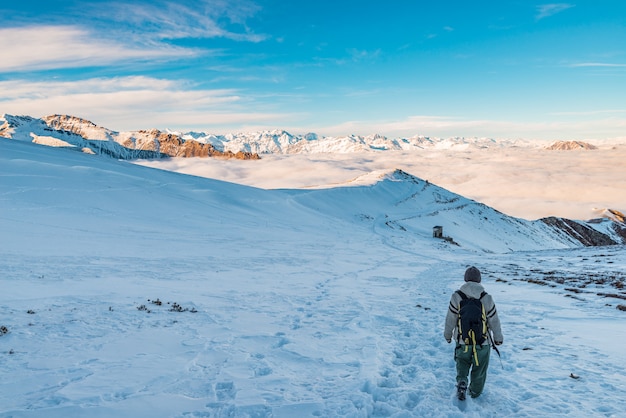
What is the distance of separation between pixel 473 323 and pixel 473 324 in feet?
0.05

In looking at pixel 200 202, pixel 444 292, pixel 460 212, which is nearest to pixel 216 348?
pixel 444 292

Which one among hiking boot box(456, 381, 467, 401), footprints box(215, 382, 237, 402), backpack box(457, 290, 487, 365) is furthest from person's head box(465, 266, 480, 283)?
footprints box(215, 382, 237, 402)

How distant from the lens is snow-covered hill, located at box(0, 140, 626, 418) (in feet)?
21.6

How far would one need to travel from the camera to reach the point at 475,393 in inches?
268

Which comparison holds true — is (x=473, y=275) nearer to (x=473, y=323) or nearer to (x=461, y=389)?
(x=473, y=323)

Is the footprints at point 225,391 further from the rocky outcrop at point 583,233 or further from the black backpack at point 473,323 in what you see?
the rocky outcrop at point 583,233

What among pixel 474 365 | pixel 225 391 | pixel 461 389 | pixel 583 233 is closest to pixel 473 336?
pixel 474 365

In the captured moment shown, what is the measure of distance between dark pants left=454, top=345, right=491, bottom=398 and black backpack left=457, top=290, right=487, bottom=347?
0.48 feet

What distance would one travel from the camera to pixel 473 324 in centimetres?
667

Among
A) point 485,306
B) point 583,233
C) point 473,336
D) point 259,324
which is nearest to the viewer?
point 473,336

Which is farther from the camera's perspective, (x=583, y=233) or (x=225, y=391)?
(x=583, y=233)

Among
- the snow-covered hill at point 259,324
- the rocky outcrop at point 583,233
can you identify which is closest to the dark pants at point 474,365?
the snow-covered hill at point 259,324

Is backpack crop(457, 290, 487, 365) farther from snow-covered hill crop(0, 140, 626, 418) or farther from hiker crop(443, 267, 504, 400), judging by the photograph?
snow-covered hill crop(0, 140, 626, 418)

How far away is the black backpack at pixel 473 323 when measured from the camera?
21.9 ft
